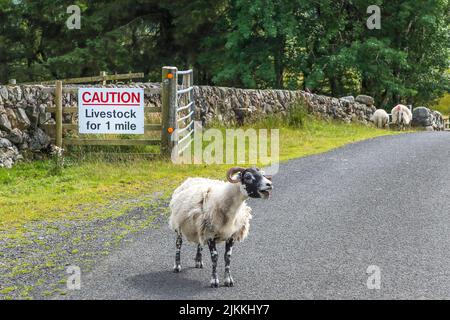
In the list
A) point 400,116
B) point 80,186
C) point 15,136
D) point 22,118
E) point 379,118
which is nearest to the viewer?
point 80,186

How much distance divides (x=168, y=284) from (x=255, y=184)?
1485mm

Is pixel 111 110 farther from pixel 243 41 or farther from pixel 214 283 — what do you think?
pixel 243 41

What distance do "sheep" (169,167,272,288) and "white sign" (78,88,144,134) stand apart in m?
7.88

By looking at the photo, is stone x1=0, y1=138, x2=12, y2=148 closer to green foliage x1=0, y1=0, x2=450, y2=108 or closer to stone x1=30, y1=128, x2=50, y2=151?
stone x1=30, y1=128, x2=50, y2=151

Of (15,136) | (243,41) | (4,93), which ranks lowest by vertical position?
(15,136)

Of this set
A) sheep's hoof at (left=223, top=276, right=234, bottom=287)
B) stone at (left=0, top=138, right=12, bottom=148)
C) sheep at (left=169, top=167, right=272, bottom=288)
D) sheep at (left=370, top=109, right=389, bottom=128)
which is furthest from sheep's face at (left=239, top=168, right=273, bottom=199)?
sheep at (left=370, top=109, right=389, bottom=128)

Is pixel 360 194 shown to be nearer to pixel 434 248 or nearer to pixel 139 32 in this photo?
pixel 434 248

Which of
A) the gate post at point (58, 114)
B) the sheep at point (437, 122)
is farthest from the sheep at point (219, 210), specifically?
the sheep at point (437, 122)

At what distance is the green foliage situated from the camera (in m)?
31.7

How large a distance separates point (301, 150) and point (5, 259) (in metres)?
11.2

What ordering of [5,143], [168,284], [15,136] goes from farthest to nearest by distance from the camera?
1. [15,136]
2. [5,143]
3. [168,284]

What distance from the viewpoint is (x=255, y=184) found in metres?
7.66

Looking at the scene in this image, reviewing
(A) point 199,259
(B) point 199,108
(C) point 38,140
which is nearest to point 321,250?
(A) point 199,259

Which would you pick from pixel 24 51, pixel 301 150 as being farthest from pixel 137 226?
pixel 24 51
